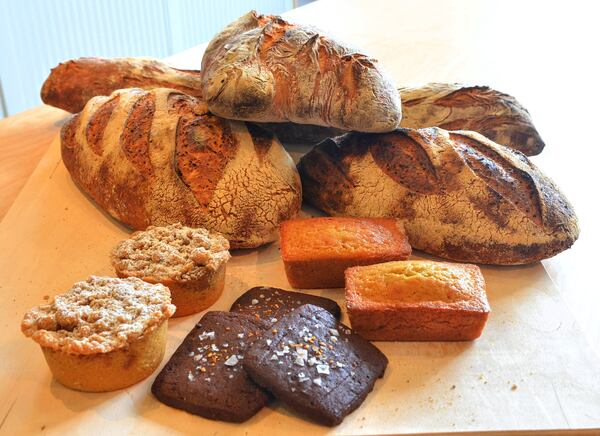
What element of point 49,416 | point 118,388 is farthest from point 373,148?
point 49,416

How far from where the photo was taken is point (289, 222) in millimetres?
1682

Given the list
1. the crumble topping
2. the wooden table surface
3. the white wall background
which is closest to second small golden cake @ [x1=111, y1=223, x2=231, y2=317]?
the crumble topping

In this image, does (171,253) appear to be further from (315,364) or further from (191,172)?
(315,364)

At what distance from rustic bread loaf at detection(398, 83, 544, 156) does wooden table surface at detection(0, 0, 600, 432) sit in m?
0.22

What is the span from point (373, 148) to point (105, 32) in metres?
3.01

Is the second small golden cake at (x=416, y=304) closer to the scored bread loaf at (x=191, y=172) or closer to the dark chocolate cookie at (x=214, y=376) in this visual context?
the dark chocolate cookie at (x=214, y=376)

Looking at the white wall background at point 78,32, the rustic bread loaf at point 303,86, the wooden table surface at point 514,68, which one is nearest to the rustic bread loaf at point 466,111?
the wooden table surface at point 514,68

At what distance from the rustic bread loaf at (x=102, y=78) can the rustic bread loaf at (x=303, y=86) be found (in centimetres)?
63

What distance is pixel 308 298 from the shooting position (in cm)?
152

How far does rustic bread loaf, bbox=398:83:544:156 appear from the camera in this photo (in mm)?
2082

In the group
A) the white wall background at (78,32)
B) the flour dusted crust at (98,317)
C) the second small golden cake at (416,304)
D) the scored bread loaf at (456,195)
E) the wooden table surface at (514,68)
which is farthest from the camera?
the white wall background at (78,32)

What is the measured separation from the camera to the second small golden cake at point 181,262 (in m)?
1.45

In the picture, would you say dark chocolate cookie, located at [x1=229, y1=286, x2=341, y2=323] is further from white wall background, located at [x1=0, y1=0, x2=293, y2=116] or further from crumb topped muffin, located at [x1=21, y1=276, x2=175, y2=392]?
white wall background, located at [x1=0, y1=0, x2=293, y2=116]

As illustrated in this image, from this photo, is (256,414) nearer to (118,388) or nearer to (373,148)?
(118,388)
